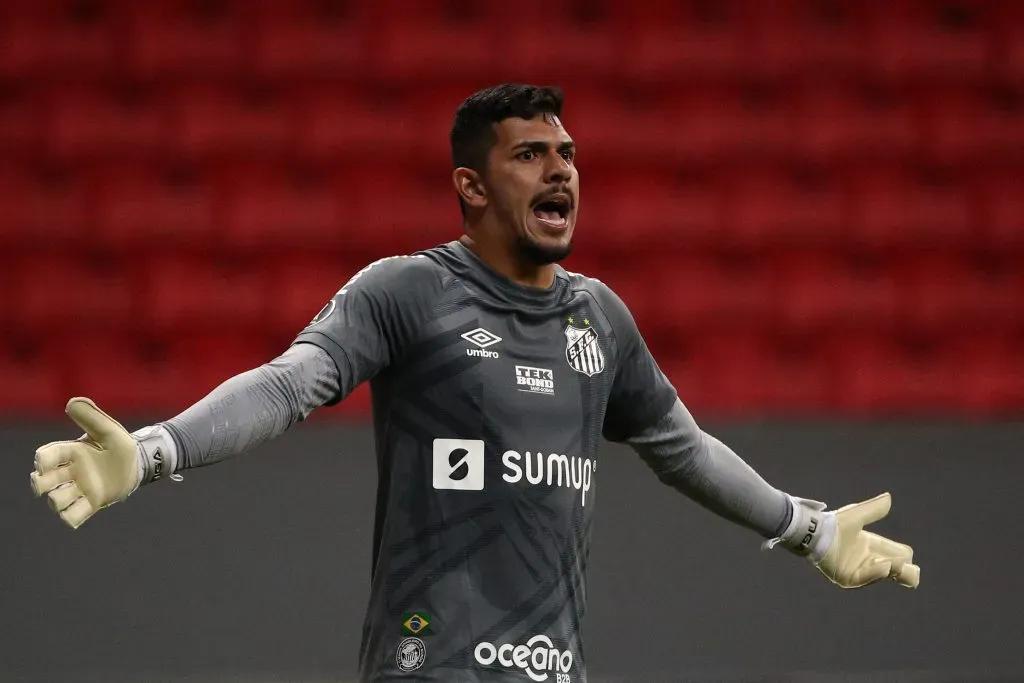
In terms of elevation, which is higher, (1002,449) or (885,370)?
(885,370)

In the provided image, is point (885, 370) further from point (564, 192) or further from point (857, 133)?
point (564, 192)

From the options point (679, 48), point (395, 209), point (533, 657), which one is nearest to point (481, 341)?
point (533, 657)

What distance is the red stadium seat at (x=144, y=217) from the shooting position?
14.9 ft

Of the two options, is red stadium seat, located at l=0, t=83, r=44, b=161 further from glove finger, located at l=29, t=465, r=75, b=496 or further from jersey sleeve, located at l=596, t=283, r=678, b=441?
glove finger, located at l=29, t=465, r=75, b=496

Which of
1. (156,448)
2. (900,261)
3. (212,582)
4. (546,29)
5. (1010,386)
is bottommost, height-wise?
(212,582)

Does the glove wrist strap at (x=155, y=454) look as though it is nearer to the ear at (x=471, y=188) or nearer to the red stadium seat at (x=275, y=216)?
the ear at (x=471, y=188)

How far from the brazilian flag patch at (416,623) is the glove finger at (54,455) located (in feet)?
1.74

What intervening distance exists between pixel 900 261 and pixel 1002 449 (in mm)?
1505

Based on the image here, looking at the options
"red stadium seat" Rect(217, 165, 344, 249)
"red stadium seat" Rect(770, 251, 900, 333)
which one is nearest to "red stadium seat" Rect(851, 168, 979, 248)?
"red stadium seat" Rect(770, 251, 900, 333)

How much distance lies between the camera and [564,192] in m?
1.93

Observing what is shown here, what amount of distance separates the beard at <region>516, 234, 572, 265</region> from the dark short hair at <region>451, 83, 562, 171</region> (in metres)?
0.12

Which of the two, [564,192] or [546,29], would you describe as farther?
[546,29]

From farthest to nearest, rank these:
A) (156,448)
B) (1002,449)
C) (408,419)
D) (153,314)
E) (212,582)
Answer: (153,314) → (1002,449) → (212,582) → (408,419) → (156,448)

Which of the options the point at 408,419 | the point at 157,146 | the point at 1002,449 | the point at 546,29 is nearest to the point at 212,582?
the point at 408,419
